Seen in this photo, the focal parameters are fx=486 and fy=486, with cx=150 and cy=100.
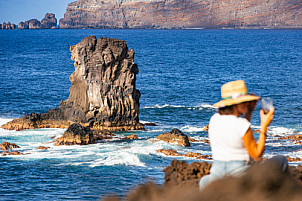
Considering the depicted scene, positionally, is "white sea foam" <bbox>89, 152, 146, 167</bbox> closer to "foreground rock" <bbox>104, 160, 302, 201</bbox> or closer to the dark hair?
"foreground rock" <bbox>104, 160, 302, 201</bbox>

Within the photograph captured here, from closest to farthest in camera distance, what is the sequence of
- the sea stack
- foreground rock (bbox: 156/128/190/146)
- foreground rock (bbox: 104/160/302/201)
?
1. foreground rock (bbox: 104/160/302/201)
2. foreground rock (bbox: 156/128/190/146)
3. the sea stack

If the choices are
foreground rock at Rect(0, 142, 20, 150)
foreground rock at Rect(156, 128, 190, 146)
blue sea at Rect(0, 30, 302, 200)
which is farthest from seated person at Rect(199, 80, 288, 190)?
foreground rock at Rect(0, 142, 20, 150)

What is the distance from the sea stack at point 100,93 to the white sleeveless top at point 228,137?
2826 centimetres

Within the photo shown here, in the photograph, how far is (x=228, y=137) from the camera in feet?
22.4

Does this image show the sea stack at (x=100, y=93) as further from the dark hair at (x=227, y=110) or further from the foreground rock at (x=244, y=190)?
the dark hair at (x=227, y=110)

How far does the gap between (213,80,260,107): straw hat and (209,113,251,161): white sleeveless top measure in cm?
21

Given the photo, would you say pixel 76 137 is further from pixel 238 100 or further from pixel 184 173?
pixel 238 100

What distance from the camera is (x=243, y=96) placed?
7.02 metres

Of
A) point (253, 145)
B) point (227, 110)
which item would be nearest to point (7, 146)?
point (227, 110)

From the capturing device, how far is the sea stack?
35.4 m

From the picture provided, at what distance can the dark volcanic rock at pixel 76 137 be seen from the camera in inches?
1201

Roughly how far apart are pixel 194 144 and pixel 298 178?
73.5 feet

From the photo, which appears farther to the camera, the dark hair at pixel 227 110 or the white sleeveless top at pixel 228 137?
the dark hair at pixel 227 110

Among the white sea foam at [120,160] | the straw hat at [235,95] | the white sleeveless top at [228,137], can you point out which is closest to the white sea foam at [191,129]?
the white sea foam at [120,160]
